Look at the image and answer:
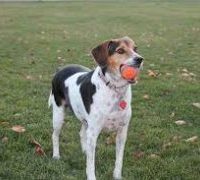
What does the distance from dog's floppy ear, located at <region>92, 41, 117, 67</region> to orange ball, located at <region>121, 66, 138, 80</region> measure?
262 mm

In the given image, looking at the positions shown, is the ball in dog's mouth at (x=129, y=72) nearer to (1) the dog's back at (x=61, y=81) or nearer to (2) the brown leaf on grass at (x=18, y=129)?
(1) the dog's back at (x=61, y=81)

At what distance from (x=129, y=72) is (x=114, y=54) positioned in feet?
1.05

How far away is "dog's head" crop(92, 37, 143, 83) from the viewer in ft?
18.5

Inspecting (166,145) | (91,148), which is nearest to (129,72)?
(91,148)

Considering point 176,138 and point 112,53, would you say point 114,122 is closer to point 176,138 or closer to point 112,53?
point 112,53

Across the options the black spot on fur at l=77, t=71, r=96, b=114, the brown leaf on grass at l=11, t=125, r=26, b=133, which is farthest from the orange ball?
the brown leaf on grass at l=11, t=125, r=26, b=133

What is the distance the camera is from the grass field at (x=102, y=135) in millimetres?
6520

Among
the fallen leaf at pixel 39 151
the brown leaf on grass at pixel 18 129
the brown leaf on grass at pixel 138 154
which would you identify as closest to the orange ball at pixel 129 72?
the brown leaf on grass at pixel 138 154

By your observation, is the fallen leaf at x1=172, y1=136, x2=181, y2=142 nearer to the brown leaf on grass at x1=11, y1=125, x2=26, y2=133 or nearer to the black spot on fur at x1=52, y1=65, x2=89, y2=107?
the black spot on fur at x1=52, y1=65, x2=89, y2=107

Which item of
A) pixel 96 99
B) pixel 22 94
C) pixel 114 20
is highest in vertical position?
pixel 96 99

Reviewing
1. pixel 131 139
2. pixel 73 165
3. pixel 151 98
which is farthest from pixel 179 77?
pixel 73 165

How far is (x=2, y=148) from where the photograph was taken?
7.08m

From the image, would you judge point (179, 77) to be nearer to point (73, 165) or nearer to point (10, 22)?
point (73, 165)

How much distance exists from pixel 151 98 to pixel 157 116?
115 cm
